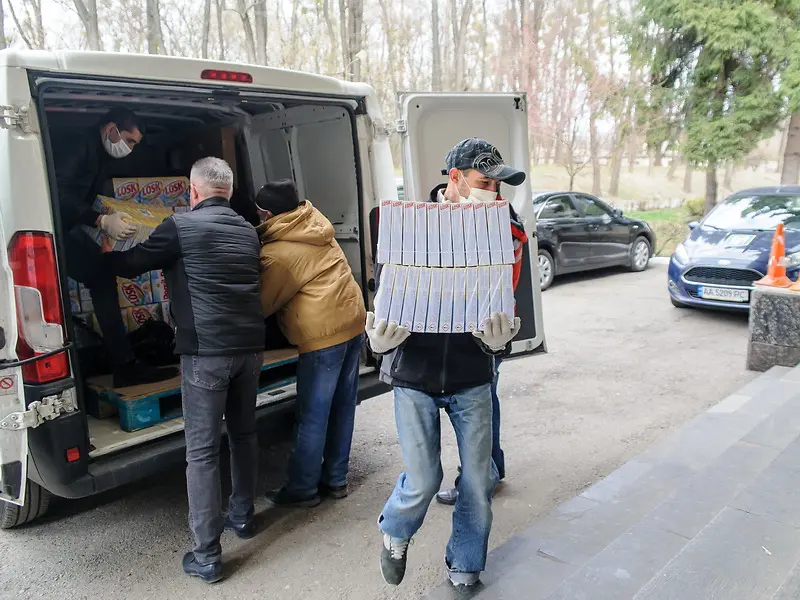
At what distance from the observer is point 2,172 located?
2.69 meters

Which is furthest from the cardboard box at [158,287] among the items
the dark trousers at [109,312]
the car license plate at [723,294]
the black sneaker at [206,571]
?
the car license plate at [723,294]

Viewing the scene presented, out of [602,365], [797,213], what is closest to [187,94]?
[602,365]

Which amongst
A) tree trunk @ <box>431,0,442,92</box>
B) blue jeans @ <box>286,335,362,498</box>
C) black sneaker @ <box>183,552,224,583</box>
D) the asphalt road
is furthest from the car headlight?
tree trunk @ <box>431,0,442,92</box>

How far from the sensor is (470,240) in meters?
2.36

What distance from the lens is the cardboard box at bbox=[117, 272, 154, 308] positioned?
171 inches

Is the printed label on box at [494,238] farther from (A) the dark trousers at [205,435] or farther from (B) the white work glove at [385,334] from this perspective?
(A) the dark trousers at [205,435]

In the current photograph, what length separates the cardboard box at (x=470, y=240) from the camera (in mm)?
2350

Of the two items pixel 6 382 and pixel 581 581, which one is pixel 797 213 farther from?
pixel 6 382

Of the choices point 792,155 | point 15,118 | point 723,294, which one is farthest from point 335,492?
point 792,155

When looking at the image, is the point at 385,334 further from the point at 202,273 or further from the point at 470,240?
the point at 202,273

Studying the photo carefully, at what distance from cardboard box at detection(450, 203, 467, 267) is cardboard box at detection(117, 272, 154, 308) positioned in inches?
111

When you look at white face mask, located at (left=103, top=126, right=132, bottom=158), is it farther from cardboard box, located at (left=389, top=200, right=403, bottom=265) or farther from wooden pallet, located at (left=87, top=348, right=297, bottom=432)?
cardboard box, located at (left=389, top=200, right=403, bottom=265)

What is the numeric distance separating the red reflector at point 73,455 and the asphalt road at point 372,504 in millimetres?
661

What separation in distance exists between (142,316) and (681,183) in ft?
92.0
